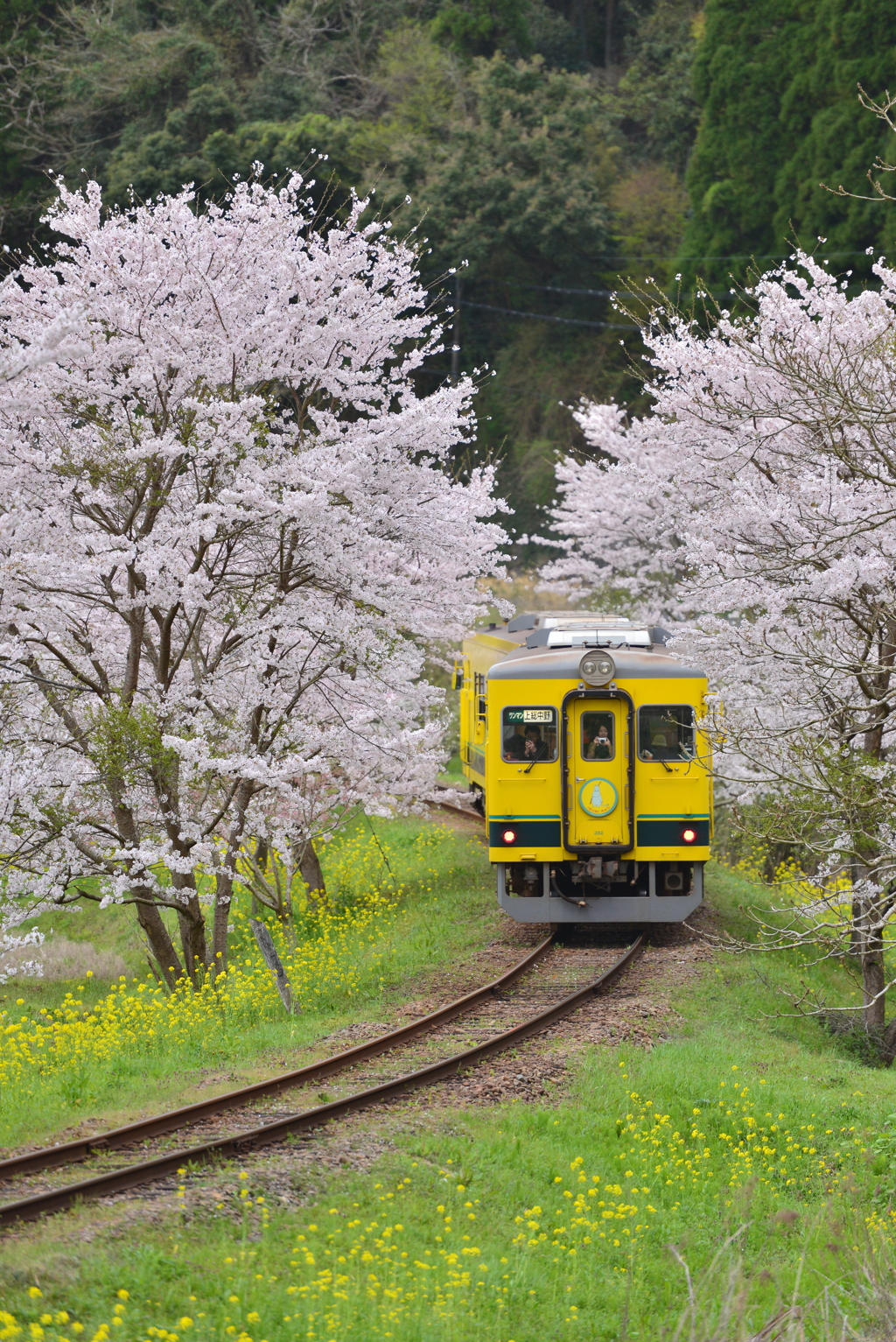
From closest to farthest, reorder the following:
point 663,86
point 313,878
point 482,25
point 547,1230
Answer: point 547,1230 < point 313,878 < point 482,25 < point 663,86

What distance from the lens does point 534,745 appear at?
13.0 m

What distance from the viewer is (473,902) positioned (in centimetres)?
1582

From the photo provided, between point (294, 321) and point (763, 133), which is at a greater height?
point (763, 133)

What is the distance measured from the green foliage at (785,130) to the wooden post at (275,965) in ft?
70.6

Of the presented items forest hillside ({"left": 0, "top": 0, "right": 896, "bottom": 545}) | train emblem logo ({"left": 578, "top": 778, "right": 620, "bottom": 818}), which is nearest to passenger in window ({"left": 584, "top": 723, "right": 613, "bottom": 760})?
train emblem logo ({"left": 578, "top": 778, "right": 620, "bottom": 818})

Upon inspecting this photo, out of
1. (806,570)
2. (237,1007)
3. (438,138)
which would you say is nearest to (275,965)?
(237,1007)

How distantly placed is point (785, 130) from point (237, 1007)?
2627cm

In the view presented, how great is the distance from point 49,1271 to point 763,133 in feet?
101

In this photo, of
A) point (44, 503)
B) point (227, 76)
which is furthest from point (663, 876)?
point (227, 76)

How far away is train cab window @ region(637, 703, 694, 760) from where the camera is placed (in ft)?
42.3

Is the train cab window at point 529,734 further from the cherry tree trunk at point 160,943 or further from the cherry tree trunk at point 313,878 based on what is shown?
the cherry tree trunk at point 313,878

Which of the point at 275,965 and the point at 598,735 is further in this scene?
the point at 598,735

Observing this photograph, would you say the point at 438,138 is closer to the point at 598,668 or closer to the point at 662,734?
the point at 598,668

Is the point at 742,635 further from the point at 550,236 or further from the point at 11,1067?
the point at 550,236
